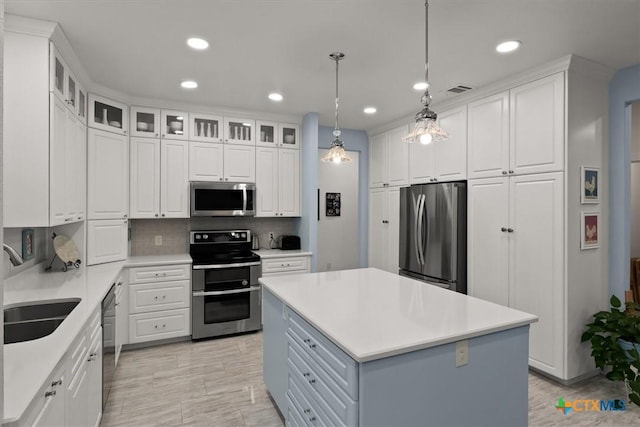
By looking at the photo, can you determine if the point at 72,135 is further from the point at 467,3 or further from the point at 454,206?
the point at 454,206

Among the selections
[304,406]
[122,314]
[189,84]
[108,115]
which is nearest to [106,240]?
[122,314]

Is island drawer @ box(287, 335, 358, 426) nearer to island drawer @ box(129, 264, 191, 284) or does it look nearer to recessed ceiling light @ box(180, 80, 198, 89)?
island drawer @ box(129, 264, 191, 284)

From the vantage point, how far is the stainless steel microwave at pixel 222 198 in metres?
3.96

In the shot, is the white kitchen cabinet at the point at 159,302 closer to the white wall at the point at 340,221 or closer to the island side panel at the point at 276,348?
the island side panel at the point at 276,348

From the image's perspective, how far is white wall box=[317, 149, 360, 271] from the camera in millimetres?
5000

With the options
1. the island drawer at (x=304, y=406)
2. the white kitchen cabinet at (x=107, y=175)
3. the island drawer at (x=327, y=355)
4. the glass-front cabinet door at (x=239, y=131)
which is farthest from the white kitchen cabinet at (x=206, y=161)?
the island drawer at (x=304, y=406)

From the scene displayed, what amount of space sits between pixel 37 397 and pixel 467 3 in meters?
2.68

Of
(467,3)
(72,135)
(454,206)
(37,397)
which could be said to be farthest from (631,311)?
(72,135)

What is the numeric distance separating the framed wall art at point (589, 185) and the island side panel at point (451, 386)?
170 centimetres

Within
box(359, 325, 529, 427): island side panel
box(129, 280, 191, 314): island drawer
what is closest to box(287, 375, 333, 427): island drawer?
box(359, 325, 529, 427): island side panel

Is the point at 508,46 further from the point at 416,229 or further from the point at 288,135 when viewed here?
the point at 288,135

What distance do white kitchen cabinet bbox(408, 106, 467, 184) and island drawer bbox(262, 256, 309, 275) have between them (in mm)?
1684

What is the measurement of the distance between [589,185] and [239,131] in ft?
11.7

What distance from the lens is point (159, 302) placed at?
11.8 feet
